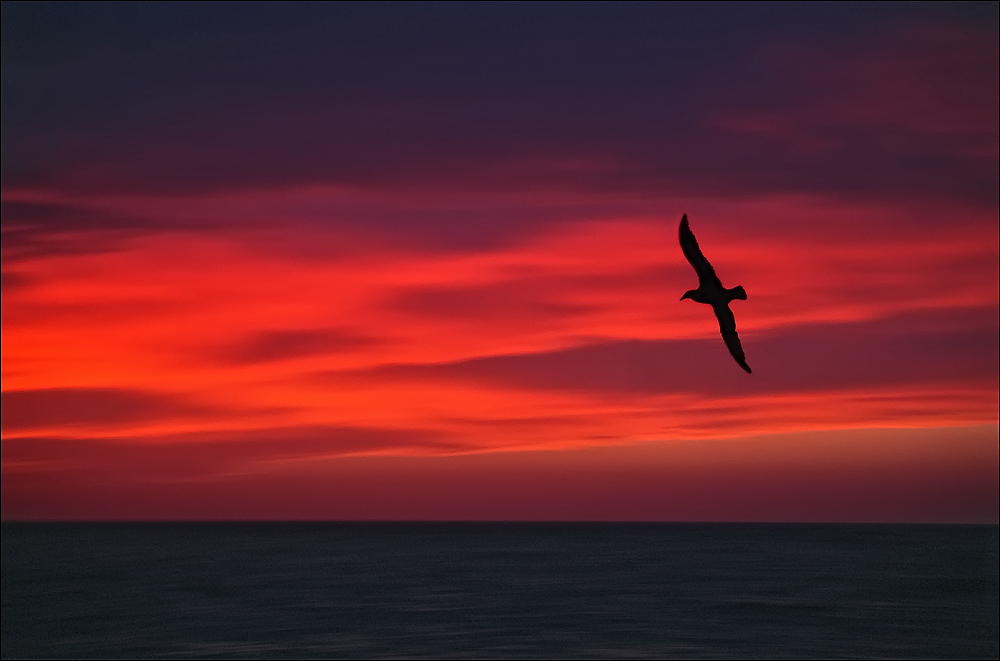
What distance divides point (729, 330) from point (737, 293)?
84 cm

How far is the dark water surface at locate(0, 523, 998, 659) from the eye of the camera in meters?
58.9

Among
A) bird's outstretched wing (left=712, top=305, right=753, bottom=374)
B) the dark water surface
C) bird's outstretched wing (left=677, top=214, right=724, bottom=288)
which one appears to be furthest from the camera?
the dark water surface

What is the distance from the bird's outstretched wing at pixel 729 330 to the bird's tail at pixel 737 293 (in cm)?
19

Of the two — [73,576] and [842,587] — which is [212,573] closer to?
[73,576]

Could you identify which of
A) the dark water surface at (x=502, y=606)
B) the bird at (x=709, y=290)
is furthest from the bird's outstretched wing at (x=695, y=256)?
the dark water surface at (x=502, y=606)

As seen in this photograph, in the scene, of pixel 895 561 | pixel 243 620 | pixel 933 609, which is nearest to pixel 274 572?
pixel 243 620

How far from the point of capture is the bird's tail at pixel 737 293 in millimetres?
13934

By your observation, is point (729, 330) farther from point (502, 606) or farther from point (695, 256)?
point (502, 606)

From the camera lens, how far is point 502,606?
76.3m

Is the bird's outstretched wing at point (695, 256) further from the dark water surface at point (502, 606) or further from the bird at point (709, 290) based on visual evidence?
the dark water surface at point (502, 606)

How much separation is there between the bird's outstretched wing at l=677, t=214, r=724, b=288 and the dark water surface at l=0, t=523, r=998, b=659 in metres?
43.3

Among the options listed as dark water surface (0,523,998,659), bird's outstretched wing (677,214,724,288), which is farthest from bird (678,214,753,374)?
dark water surface (0,523,998,659)

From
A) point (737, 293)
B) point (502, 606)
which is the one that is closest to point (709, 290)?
point (737, 293)

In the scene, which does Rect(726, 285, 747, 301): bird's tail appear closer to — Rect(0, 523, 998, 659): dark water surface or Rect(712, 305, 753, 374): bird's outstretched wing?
Rect(712, 305, 753, 374): bird's outstretched wing
